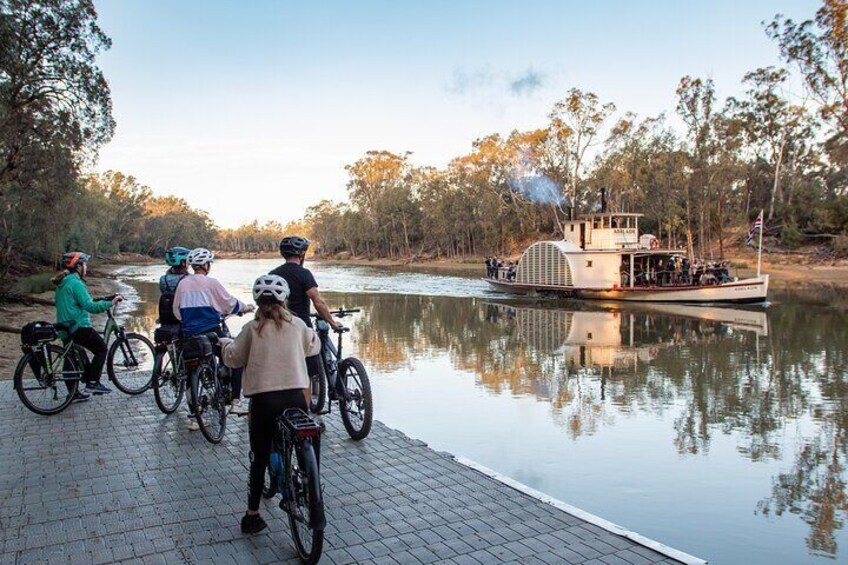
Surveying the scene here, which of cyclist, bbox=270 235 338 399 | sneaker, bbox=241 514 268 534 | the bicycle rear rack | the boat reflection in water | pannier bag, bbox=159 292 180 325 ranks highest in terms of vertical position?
cyclist, bbox=270 235 338 399

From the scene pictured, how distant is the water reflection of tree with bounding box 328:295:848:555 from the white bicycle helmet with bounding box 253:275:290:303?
4375 mm

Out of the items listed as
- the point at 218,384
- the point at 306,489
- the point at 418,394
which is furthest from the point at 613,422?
the point at 306,489

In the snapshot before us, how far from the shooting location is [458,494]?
15.9 ft

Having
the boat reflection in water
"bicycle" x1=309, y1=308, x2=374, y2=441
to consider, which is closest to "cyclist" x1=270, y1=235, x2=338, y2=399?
"bicycle" x1=309, y1=308, x2=374, y2=441

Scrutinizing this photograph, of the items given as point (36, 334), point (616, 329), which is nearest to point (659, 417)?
point (36, 334)

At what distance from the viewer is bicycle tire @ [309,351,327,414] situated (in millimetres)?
6465

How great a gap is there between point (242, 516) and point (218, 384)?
1884 millimetres

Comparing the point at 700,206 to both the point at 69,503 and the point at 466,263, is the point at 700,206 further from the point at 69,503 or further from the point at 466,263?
the point at 69,503

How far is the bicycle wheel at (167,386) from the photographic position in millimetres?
7133

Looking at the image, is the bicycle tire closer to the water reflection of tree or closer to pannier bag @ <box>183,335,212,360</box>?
pannier bag @ <box>183,335,212,360</box>

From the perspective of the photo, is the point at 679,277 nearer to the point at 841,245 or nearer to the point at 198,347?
the point at 841,245

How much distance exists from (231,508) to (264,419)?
108 centimetres

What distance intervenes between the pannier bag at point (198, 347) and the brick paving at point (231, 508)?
0.82 metres

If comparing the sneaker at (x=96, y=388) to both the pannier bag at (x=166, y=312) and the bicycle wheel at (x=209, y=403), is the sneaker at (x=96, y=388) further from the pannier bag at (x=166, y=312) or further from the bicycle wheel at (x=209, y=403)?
the bicycle wheel at (x=209, y=403)
